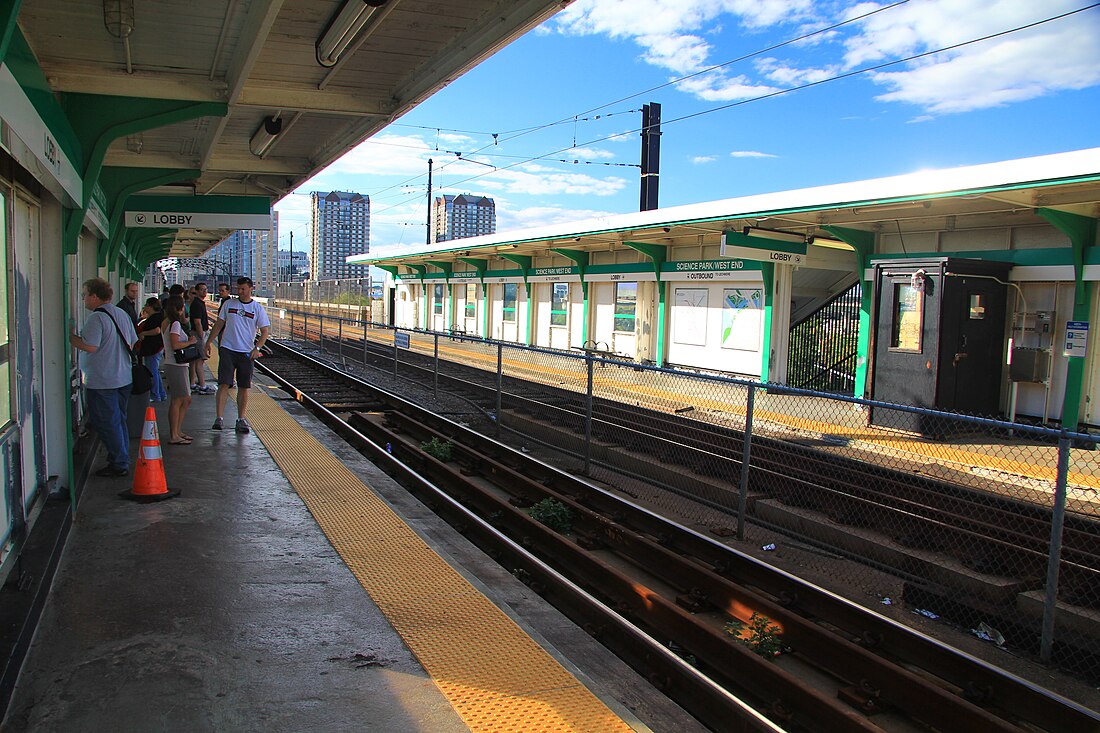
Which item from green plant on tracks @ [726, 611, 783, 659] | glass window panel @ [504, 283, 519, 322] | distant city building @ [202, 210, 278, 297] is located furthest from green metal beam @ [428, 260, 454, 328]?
distant city building @ [202, 210, 278, 297]

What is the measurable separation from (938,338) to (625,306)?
38.2 feet

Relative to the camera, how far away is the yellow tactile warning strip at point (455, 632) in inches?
128

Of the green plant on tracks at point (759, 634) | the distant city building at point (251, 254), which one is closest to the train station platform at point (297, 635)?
the green plant on tracks at point (759, 634)

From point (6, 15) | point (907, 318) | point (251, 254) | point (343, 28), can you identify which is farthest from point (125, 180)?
point (251, 254)


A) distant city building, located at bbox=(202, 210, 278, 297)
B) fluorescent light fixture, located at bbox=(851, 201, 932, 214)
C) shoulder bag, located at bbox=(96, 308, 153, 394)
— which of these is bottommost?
shoulder bag, located at bbox=(96, 308, 153, 394)

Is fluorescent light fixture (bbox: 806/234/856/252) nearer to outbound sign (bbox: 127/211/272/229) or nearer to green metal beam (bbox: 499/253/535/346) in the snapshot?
outbound sign (bbox: 127/211/272/229)

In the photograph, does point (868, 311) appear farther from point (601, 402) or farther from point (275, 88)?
point (275, 88)

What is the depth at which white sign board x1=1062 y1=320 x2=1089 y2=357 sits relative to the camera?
438 inches

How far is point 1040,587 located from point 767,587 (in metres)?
1.92

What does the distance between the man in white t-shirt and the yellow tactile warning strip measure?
2905mm

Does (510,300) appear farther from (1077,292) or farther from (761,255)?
(1077,292)

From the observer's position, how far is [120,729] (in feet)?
9.76

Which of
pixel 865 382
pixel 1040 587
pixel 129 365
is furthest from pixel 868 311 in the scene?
pixel 129 365

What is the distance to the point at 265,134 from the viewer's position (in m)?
9.02
